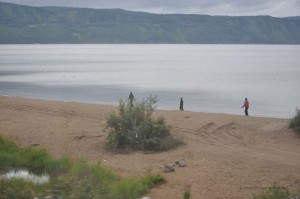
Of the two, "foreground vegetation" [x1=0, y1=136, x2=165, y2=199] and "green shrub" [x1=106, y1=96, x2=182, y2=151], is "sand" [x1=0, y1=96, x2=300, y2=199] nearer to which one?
"green shrub" [x1=106, y1=96, x2=182, y2=151]

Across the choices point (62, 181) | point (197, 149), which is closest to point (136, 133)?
point (197, 149)

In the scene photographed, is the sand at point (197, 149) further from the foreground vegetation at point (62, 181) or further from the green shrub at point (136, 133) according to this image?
the foreground vegetation at point (62, 181)

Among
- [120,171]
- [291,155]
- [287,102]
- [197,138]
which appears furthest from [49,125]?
[287,102]

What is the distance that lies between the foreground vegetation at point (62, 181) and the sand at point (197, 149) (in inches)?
39.6

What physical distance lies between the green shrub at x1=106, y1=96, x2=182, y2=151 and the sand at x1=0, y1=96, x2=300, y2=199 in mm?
674

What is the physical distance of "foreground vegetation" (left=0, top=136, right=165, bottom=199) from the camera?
938 centimetres

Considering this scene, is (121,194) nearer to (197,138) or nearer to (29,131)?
(197,138)

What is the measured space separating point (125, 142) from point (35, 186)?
8271mm

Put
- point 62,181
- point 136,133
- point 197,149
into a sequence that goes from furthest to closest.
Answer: point 136,133 < point 197,149 < point 62,181

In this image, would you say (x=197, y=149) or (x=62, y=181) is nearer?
(x=62, y=181)

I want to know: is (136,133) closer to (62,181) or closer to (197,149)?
(197,149)

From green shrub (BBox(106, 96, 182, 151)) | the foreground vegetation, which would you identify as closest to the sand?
green shrub (BBox(106, 96, 182, 151))

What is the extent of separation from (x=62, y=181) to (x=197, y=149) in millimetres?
8898

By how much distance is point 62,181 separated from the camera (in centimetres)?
992
